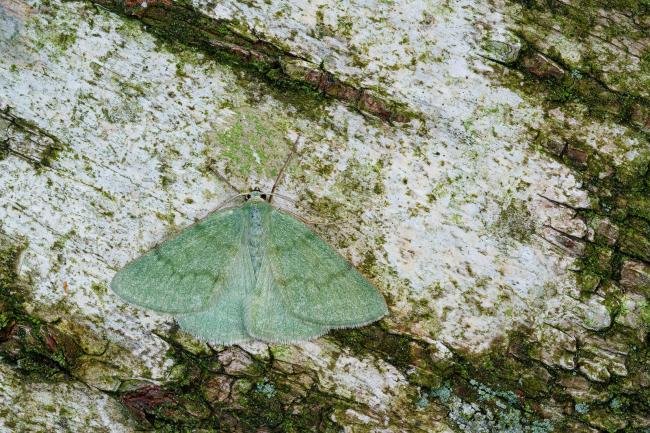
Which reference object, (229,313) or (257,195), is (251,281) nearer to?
(229,313)

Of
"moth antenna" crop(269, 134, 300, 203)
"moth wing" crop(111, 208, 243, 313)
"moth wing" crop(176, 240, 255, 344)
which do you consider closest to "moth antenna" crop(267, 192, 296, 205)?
"moth antenna" crop(269, 134, 300, 203)

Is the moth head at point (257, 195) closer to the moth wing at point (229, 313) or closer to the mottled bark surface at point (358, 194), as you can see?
the mottled bark surface at point (358, 194)

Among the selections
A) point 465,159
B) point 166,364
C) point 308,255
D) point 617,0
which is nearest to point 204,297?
point 166,364

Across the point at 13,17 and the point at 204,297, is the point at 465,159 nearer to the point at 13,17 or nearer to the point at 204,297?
the point at 204,297

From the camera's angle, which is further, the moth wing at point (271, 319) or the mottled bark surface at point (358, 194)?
the moth wing at point (271, 319)

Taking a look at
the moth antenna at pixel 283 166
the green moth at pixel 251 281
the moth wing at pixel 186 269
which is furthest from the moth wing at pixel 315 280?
the moth wing at pixel 186 269

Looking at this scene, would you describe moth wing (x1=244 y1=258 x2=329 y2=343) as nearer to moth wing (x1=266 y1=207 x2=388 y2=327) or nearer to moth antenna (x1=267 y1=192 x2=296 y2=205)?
moth wing (x1=266 y1=207 x2=388 y2=327)
